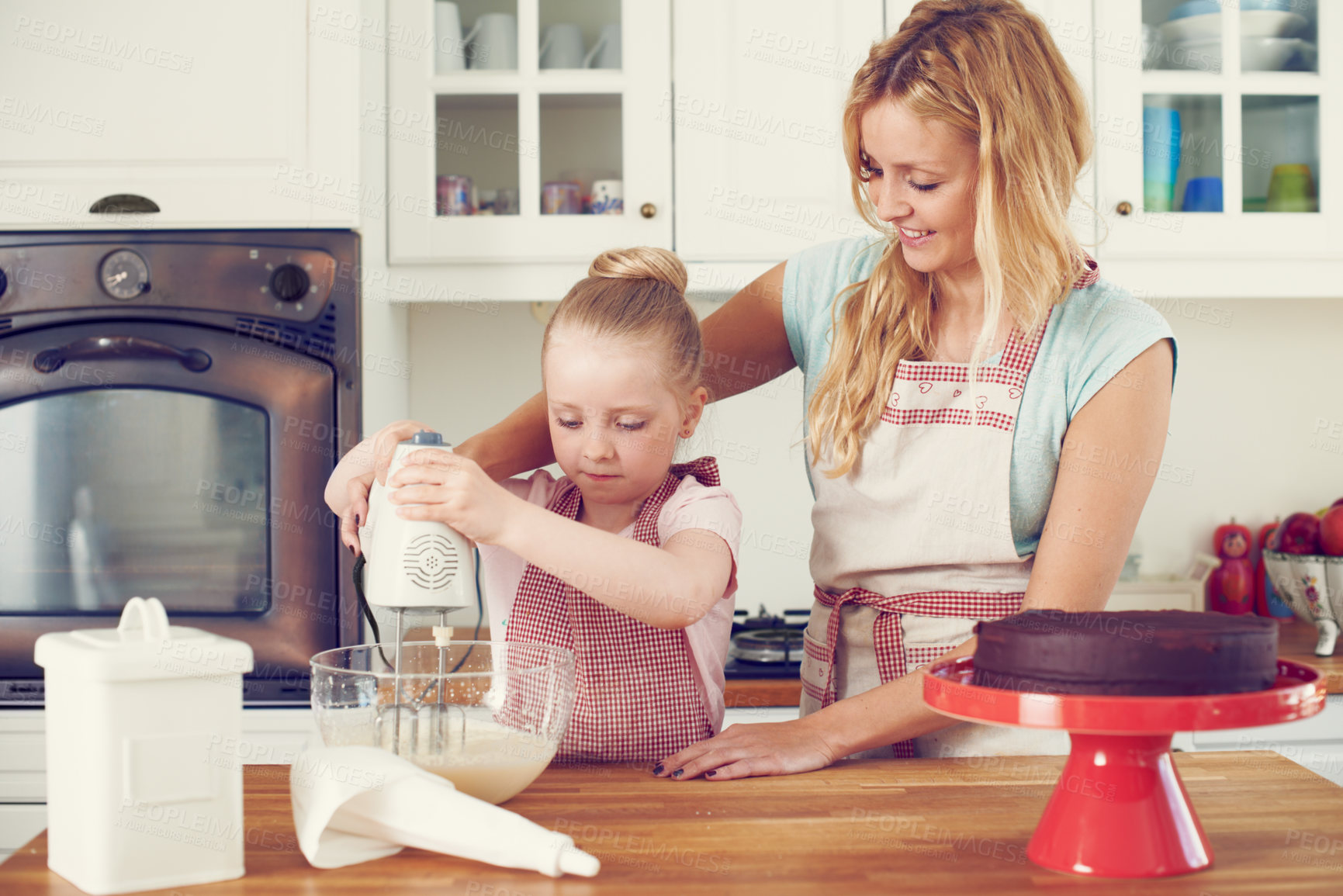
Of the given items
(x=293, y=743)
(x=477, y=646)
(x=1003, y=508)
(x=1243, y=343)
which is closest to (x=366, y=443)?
(x=477, y=646)

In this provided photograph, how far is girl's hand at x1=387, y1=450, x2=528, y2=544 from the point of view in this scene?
0.80 meters

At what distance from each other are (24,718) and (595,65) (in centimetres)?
140

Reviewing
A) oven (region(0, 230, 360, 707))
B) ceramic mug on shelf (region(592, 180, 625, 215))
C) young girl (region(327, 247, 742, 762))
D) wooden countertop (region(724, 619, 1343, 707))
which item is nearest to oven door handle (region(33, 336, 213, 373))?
oven (region(0, 230, 360, 707))

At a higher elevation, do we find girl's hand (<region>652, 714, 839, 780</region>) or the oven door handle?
the oven door handle

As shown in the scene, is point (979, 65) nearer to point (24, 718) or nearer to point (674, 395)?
point (674, 395)

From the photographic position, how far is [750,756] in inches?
35.9

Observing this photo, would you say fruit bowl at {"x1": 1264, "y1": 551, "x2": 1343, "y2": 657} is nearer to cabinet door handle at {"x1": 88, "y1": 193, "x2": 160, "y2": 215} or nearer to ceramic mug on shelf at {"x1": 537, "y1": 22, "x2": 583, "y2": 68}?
ceramic mug on shelf at {"x1": 537, "y1": 22, "x2": 583, "y2": 68}

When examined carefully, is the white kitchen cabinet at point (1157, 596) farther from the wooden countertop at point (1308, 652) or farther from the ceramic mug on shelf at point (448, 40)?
the ceramic mug on shelf at point (448, 40)

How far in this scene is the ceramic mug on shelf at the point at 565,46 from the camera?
198 centimetres

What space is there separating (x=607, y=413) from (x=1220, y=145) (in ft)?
5.03

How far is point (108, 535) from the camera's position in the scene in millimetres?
1761

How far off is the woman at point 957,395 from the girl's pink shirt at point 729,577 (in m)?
0.10

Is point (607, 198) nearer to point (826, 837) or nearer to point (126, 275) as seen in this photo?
point (126, 275)

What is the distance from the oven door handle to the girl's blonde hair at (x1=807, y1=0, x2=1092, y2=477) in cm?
106
